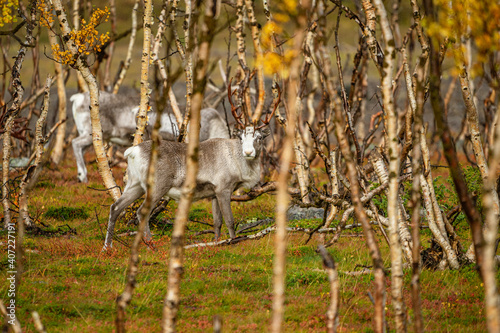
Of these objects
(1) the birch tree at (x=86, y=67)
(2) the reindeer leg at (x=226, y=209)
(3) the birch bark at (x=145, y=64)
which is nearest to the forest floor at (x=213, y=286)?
(2) the reindeer leg at (x=226, y=209)

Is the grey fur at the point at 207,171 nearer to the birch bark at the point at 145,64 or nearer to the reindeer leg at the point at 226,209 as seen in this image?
the reindeer leg at the point at 226,209

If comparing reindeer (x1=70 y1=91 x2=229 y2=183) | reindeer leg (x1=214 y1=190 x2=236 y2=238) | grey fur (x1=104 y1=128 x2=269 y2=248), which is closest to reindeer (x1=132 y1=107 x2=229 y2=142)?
reindeer (x1=70 y1=91 x2=229 y2=183)

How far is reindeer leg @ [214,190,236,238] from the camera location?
28.9 feet

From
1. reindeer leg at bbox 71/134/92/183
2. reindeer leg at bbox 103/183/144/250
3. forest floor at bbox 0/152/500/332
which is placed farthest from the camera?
reindeer leg at bbox 71/134/92/183

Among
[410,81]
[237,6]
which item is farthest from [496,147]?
[237,6]

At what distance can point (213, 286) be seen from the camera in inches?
257

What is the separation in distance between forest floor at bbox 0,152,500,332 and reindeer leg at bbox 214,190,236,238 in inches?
17.3

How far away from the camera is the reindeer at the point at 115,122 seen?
13422 mm

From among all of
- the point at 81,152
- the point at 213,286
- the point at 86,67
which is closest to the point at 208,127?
the point at 81,152

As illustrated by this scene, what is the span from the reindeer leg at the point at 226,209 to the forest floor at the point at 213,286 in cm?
44

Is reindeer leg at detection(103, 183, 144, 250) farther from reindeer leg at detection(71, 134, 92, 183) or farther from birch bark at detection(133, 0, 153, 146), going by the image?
reindeer leg at detection(71, 134, 92, 183)

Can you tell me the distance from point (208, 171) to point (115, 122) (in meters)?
5.35

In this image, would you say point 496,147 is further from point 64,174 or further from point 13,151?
point 13,151

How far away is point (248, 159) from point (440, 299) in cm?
413
